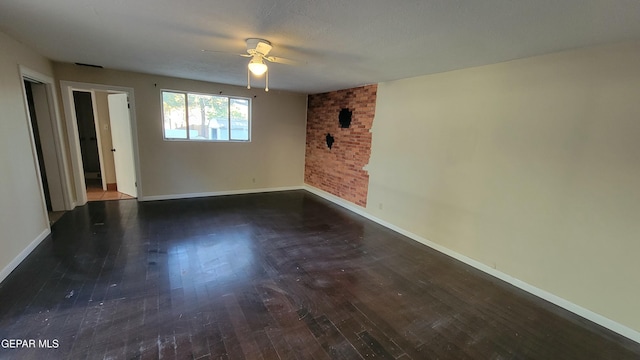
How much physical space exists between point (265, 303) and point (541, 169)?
2904 mm

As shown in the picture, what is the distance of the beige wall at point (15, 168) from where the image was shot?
2512mm

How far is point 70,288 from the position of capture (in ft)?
7.67

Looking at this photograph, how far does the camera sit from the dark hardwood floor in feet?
6.05

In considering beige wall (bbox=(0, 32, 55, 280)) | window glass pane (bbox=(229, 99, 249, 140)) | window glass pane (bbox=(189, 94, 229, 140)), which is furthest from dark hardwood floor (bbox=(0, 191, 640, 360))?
window glass pane (bbox=(229, 99, 249, 140))

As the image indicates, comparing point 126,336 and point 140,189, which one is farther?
point 140,189

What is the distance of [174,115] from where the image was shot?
5.03m

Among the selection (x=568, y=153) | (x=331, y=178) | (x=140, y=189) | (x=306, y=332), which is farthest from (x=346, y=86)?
(x=140, y=189)

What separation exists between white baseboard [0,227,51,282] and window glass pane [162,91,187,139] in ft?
7.78

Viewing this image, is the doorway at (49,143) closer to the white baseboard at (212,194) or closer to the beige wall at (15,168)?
A: the beige wall at (15,168)

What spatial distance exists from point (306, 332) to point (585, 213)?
2.61 metres

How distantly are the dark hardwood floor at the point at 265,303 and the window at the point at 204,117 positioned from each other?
219cm

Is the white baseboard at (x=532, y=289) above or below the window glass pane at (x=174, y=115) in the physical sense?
below

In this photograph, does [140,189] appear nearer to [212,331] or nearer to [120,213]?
[120,213]

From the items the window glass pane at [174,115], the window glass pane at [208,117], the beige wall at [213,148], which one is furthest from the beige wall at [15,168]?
the window glass pane at [208,117]
